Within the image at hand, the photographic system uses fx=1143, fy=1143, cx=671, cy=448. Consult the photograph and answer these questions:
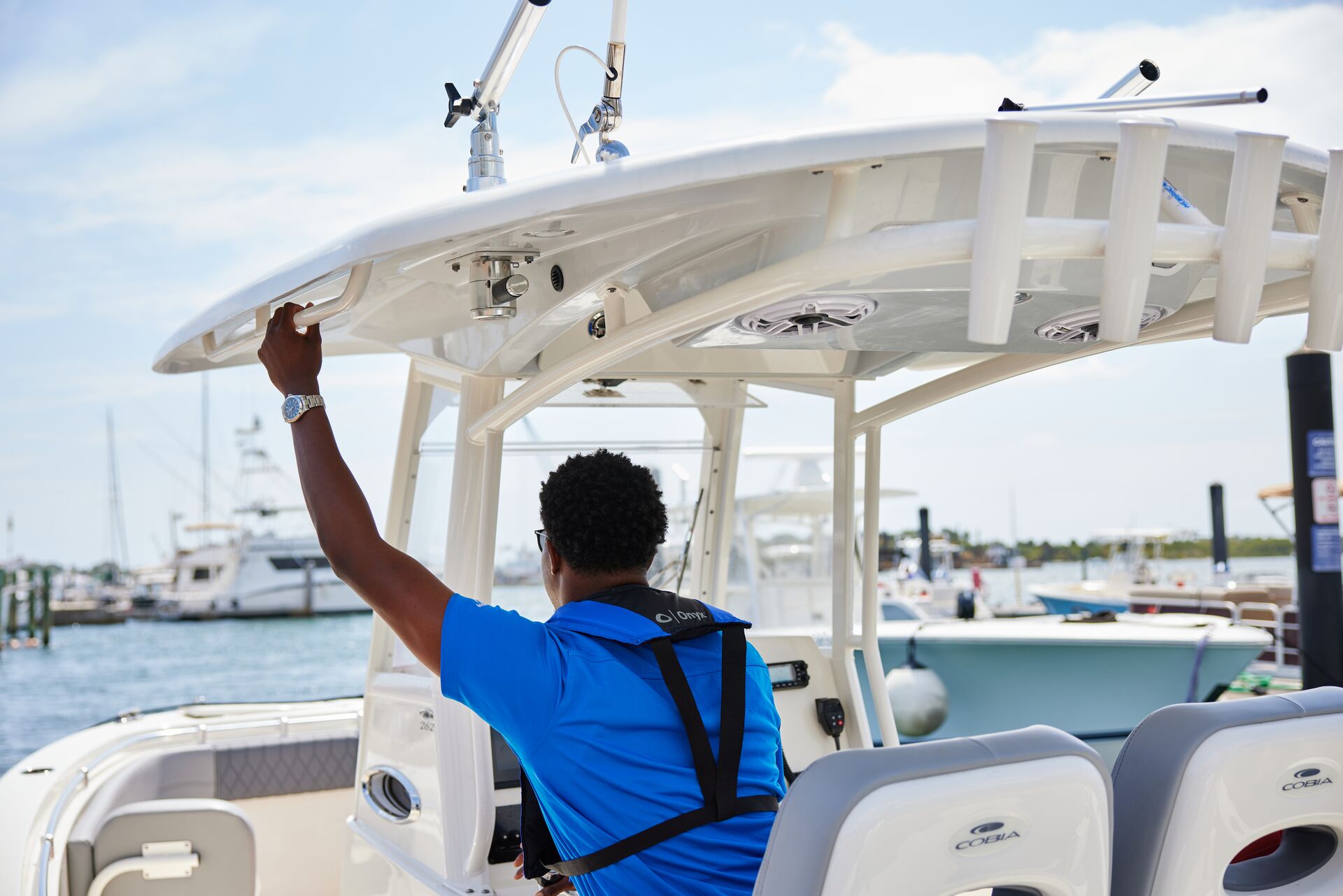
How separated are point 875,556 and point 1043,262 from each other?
2.22m

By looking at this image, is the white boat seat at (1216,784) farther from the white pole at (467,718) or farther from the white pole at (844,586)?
the white pole at (844,586)

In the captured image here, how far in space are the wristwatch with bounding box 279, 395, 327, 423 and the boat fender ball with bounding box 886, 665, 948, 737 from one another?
23.3ft

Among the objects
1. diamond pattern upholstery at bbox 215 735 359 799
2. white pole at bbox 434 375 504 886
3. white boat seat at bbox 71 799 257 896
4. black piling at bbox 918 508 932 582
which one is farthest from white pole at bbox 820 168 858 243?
black piling at bbox 918 508 932 582

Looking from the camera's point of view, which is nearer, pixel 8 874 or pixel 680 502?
pixel 8 874

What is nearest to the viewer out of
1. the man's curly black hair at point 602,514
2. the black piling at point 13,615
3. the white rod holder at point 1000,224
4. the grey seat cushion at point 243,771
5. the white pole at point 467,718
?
the white rod holder at point 1000,224

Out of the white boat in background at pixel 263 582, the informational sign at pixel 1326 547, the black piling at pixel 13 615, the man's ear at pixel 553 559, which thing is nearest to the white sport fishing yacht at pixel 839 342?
the man's ear at pixel 553 559

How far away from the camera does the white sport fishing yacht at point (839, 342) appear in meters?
1.43

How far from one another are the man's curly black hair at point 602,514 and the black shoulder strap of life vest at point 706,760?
0.20m

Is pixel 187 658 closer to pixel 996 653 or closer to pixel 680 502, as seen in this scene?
pixel 996 653

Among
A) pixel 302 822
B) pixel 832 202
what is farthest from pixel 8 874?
pixel 832 202

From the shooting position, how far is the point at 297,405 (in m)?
1.83

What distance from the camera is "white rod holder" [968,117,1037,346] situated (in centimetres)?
133

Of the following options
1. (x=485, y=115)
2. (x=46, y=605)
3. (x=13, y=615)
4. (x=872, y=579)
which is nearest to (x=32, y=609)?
(x=13, y=615)

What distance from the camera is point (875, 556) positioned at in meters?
3.96
